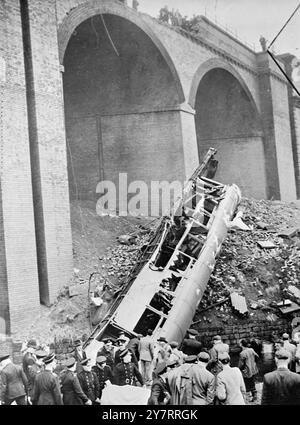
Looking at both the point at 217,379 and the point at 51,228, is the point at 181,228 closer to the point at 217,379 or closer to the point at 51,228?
the point at 51,228

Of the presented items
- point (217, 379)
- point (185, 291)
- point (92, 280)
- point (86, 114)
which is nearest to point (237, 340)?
point (185, 291)

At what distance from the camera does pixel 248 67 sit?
2289 cm

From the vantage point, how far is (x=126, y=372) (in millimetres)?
6930

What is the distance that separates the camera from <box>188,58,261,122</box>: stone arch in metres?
18.4

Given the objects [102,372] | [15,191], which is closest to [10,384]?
[102,372]

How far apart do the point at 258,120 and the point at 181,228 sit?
1493 cm

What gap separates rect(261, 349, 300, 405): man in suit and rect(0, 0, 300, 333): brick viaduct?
Result: 696 centimetres

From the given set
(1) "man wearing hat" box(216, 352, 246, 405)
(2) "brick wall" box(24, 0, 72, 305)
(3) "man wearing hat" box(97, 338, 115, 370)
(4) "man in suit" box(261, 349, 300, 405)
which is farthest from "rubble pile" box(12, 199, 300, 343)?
(4) "man in suit" box(261, 349, 300, 405)

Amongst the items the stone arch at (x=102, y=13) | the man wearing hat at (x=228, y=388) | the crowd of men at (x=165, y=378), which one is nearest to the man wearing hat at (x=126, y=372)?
the crowd of men at (x=165, y=378)

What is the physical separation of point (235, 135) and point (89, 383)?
19288 mm

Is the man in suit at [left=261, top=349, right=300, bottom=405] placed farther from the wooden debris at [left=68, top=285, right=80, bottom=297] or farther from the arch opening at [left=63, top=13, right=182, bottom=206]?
the arch opening at [left=63, top=13, right=182, bottom=206]

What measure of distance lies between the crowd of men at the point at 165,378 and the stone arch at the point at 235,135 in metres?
17.0

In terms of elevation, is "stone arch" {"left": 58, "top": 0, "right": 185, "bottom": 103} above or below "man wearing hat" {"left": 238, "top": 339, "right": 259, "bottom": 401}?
above

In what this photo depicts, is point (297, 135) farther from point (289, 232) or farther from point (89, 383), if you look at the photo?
point (89, 383)
